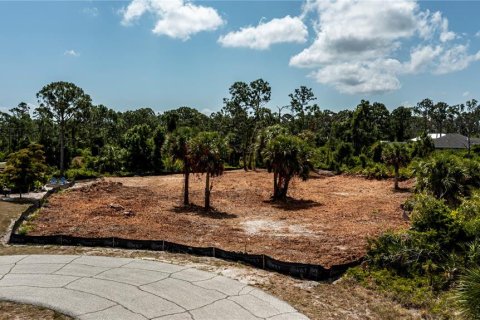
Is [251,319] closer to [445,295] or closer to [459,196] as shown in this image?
[445,295]

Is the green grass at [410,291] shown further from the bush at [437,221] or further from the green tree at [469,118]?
the green tree at [469,118]

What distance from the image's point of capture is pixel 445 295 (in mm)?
12172

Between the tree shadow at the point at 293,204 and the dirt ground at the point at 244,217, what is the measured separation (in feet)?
→ 0.23

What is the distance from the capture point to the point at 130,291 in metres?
12.0

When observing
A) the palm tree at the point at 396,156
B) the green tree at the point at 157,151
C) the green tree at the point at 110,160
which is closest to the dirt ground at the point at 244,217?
the palm tree at the point at 396,156

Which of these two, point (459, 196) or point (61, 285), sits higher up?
point (459, 196)

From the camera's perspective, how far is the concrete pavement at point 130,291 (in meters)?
10.7

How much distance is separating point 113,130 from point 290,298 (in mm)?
81571

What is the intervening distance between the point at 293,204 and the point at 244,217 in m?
5.97

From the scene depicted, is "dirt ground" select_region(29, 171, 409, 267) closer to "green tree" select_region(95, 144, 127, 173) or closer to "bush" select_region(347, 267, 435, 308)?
"bush" select_region(347, 267, 435, 308)

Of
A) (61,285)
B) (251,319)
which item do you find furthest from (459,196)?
(61,285)

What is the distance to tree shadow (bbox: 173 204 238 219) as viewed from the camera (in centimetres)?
2478

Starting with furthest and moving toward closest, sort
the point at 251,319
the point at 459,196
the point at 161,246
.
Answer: the point at 459,196, the point at 161,246, the point at 251,319

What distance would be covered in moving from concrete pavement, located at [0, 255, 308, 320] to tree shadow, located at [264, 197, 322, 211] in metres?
14.9
